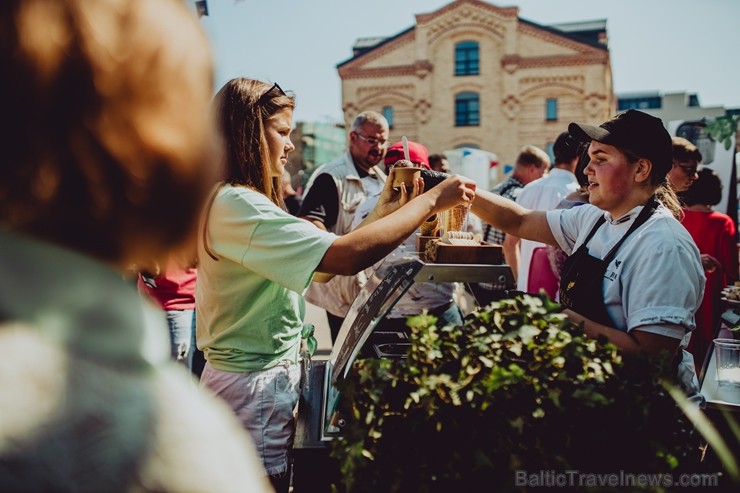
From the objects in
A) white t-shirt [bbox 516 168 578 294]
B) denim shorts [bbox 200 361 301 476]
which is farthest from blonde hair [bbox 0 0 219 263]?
white t-shirt [bbox 516 168 578 294]

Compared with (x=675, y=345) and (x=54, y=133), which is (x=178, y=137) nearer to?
(x=54, y=133)

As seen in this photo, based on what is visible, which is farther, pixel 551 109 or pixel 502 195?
pixel 551 109

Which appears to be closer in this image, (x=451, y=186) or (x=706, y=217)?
(x=451, y=186)

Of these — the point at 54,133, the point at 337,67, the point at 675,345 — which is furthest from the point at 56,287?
the point at 337,67

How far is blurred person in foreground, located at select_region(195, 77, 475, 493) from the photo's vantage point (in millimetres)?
1646

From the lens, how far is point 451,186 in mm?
1912

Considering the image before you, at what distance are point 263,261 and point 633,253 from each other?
1.32 metres

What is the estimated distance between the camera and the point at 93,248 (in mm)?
740

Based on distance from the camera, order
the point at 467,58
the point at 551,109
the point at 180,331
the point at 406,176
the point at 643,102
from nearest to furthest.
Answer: the point at 406,176 → the point at 180,331 → the point at 551,109 → the point at 467,58 → the point at 643,102

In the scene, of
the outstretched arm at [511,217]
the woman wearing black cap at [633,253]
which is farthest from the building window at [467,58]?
the woman wearing black cap at [633,253]

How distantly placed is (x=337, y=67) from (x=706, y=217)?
89.1ft

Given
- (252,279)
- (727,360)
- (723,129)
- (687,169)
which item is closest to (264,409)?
(252,279)

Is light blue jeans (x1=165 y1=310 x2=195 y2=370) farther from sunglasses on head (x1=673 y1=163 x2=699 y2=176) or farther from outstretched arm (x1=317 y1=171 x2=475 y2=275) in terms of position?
sunglasses on head (x1=673 y1=163 x2=699 y2=176)

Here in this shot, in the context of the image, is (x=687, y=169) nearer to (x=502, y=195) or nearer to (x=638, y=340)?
(x=502, y=195)
